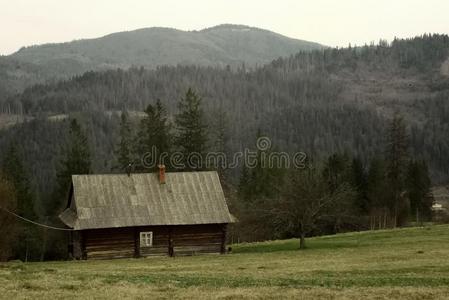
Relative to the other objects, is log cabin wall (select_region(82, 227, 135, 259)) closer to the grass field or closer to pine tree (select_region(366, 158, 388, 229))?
the grass field

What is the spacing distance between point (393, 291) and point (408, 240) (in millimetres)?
28449

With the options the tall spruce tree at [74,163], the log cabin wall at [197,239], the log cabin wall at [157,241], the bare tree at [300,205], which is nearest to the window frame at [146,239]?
the log cabin wall at [157,241]

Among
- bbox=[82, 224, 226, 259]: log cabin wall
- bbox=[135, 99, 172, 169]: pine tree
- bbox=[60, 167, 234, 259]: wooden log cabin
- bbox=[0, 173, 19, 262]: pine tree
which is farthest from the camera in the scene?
bbox=[135, 99, 172, 169]: pine tree

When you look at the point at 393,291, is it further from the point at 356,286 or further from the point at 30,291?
the point at 30,291

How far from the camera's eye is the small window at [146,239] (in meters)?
48.6

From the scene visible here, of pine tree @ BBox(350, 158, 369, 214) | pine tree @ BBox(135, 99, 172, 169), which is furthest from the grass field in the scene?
pine tree @ BBox(350, 158, 369, 214)

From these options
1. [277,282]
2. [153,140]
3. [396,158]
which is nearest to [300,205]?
[153,140]

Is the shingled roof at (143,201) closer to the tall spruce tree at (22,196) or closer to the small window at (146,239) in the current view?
the small window at (146,239)

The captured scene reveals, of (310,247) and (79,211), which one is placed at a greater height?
(79,211)

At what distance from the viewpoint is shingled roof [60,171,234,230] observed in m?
47.0

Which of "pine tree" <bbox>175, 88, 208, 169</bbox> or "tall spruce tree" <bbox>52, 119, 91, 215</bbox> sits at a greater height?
"pine tree" <bbox>175, 88, 208, 169</bbox>

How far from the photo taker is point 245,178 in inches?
3438

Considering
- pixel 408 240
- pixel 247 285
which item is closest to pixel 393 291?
pixel 247 285

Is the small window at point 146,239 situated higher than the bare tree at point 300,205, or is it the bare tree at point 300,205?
the bare tree at point 300,205
